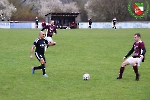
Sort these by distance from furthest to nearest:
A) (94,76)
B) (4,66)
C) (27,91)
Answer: (4,66) → (94,76) → (27,91)

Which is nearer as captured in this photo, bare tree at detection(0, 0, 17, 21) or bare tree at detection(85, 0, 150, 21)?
bare tree at detection(85, 0, 150, 21)

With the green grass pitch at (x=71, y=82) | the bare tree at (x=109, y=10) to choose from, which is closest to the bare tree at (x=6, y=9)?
the bare tree at (x=109, y=10)

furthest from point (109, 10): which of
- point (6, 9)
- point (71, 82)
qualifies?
point (71, 82)

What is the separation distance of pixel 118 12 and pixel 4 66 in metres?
68.1

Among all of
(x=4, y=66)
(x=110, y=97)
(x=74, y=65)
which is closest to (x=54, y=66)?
(x=74, y=65)

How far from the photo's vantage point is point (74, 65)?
15.0m

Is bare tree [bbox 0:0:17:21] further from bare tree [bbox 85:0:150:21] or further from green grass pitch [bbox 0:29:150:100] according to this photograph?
green grass pitch [bbox 0:29:150:100]

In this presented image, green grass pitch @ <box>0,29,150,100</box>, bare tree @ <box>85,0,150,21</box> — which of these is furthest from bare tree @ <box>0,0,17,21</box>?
green grass pitch @ <box>0,29,150,100</box>

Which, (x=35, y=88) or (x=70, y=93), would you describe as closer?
(x=70, y=93)

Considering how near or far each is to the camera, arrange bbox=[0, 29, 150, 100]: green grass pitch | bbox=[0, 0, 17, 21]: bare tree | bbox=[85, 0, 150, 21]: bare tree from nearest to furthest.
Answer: bbox=[0, 29, 150, 100]: green grass pitch, bbox=[85, 0, 150, 21]: bare tree, bbox=[0, 0, 17, 21]: bare tree

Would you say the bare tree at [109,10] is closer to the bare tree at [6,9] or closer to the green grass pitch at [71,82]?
the bare tree at [6,9]

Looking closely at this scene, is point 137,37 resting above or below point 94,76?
above

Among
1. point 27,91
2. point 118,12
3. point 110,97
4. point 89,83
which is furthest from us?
point 118,12

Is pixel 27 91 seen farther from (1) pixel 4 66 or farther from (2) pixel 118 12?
(2) pixel 118 12
